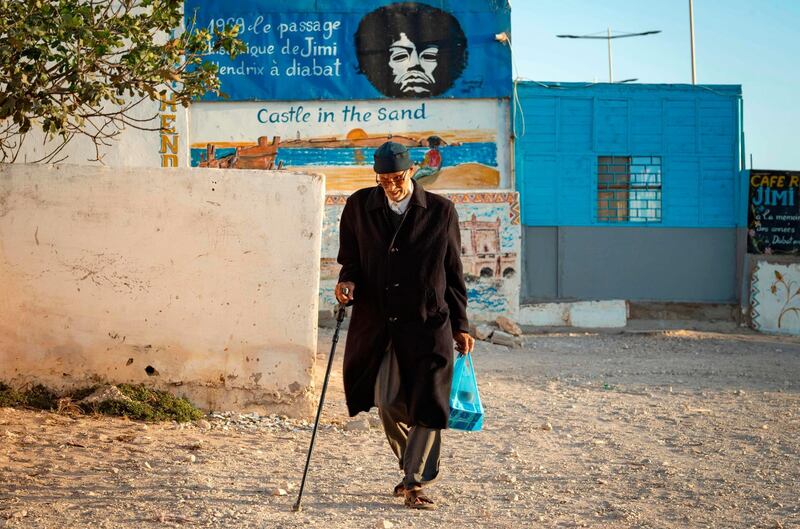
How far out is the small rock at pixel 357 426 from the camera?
754 cm

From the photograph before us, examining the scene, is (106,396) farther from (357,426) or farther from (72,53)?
(72,53)

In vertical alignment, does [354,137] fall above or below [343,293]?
above

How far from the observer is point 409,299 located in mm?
5203

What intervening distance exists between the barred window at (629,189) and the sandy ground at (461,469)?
388 inches

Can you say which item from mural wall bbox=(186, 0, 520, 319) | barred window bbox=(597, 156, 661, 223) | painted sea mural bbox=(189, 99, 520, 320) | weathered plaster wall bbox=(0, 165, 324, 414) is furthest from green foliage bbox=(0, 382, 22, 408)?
barred window bbox=(597, 156, 661, 223)

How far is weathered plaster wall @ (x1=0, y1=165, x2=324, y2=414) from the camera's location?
737 centimetres

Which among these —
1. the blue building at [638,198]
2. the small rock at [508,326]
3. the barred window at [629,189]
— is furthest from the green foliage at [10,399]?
the barred window at [629,189]

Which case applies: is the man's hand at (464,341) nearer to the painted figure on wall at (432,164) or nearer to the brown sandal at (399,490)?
the brown sandal at (399,490)

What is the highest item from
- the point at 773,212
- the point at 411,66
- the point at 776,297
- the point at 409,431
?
the point at 411,66

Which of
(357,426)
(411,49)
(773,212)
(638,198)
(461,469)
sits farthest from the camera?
(638,198)

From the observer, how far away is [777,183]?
1930 cm

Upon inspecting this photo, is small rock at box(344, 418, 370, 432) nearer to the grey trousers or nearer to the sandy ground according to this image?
the sandy ground

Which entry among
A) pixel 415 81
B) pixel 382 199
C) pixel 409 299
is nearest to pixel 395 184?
pixel 382 199

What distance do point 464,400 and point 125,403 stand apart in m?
2.89
